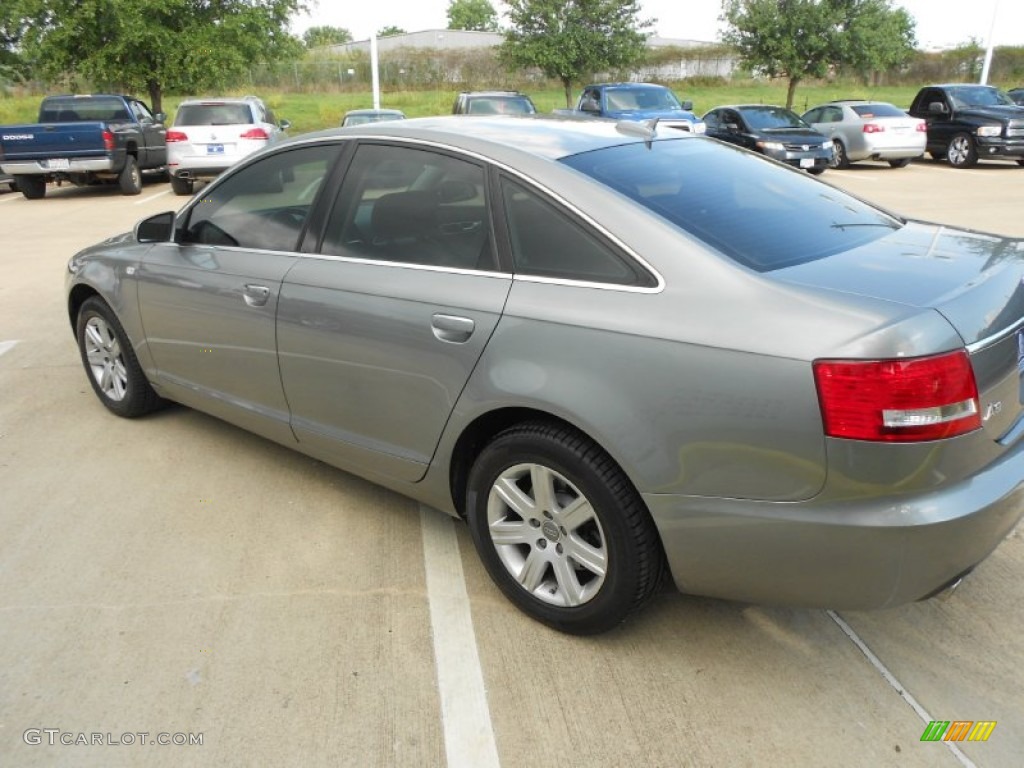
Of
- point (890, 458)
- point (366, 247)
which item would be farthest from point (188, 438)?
point (890, 458)

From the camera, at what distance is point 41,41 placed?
21906 millimetres

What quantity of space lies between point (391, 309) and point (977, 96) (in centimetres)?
2065

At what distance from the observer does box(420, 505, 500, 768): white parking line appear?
2330 millimetres

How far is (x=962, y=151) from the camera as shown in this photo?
1862cm

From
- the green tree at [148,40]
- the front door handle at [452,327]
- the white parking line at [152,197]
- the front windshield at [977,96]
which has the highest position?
the green tree at [148,40]

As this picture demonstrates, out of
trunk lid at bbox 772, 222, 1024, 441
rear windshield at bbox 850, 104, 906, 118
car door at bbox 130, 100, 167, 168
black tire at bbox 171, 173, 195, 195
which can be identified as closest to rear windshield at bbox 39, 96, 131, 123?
car door at bbox 130, 100, 167, 168

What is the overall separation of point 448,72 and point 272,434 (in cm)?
4689

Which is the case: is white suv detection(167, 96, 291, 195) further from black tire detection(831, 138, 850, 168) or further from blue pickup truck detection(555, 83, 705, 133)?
black tire detection(831, 138, 850, 168)

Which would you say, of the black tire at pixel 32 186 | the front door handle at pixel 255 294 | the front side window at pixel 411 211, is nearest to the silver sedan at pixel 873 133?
the black tire at pixel 32 186

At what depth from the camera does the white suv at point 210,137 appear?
1492 centimetres

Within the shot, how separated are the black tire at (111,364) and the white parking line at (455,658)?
2.00 meters

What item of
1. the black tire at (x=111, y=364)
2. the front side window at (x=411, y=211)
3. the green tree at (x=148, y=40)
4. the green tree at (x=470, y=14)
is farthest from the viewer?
the green tree at (x=470, y=14)

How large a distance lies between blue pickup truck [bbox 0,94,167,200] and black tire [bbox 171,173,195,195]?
39.7 inches

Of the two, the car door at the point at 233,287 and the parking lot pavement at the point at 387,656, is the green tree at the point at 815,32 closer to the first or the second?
the car door at the point at 233,287
